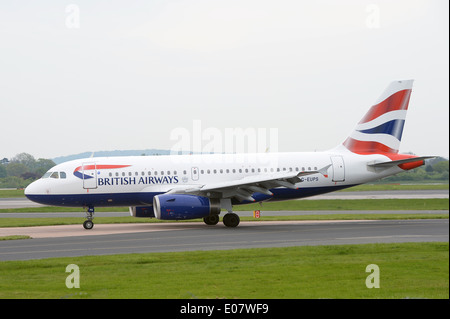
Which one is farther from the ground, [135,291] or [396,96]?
[396,96]

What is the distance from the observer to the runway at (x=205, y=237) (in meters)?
23.2

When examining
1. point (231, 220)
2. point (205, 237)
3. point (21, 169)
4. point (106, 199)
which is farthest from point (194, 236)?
point (21, 169)

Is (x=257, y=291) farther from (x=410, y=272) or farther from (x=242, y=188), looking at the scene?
(x=242, y=188)

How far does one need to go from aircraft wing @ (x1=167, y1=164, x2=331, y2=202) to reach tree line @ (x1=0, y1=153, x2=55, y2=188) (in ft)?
27.1

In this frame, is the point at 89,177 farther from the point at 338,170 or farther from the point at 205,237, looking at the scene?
the point at 338,170

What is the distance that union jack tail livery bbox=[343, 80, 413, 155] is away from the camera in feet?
122

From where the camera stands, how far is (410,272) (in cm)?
1616

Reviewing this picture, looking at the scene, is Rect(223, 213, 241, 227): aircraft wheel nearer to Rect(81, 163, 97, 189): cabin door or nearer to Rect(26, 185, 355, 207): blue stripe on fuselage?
Rect(26, 185, 355, 207): blue stripe on fuselage

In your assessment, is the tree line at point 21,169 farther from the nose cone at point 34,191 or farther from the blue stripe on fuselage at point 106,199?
the blue stripe on fuselage at point 106,199

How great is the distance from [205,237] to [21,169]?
12.9 meters

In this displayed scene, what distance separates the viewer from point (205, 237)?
89.6 ft
